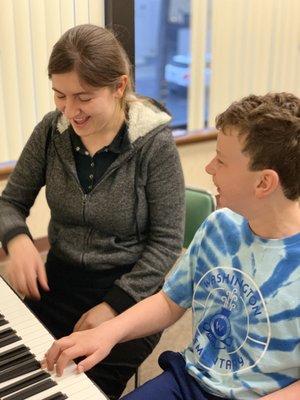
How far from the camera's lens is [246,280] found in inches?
42.7

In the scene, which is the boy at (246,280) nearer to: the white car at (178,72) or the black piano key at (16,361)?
the black piano key at (16,361)

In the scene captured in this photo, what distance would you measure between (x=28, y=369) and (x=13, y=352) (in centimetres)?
7

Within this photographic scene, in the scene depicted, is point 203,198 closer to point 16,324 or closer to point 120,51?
point 120,51

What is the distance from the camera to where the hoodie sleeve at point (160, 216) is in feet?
4.68

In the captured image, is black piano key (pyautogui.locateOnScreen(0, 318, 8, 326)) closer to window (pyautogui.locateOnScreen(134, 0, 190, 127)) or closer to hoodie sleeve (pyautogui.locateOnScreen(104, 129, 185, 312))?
hoodie sleeve (pyautogui.locateOnScreen(104, 129, 185, 312))

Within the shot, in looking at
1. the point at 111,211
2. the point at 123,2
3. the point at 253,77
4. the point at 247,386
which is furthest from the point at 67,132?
the point at 253,77

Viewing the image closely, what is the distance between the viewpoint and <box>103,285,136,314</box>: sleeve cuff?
137cm

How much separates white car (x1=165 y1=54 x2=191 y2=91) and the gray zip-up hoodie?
1863mm

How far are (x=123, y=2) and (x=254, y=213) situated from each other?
2067 mm

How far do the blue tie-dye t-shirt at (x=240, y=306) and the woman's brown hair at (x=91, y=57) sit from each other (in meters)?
0.46

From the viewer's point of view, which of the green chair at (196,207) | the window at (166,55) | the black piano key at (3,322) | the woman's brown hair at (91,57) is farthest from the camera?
the window at (166,55)

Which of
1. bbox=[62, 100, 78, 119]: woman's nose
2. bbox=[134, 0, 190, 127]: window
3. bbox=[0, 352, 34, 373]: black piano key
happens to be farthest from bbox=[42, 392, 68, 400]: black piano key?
bbox=[134, 0, 190, 127]: window

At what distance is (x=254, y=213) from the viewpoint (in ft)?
3.54

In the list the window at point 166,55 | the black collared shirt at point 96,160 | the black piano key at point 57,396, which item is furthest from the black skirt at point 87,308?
the window at point 166,55
